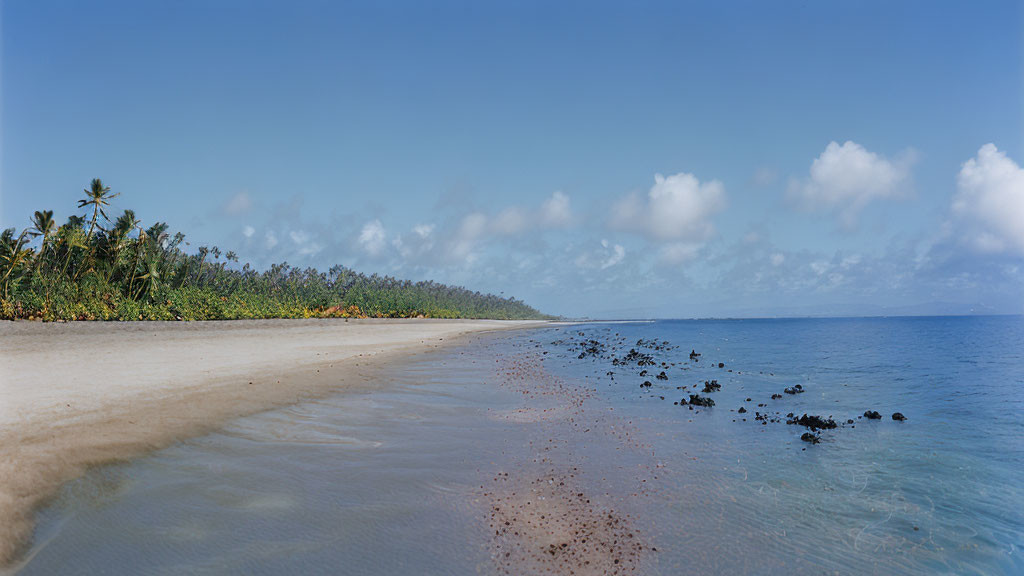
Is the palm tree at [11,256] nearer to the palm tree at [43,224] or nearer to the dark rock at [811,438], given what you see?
the palm tree at [43,224]

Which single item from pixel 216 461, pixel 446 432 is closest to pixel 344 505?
pixel 216 461

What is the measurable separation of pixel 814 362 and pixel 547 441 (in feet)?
110

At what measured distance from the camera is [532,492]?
8430mm

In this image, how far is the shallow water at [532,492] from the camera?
6.29 meters

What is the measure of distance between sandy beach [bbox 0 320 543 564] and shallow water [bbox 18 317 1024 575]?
2.40ft

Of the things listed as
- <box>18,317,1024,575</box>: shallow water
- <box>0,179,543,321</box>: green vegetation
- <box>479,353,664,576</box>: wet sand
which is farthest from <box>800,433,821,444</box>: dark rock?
<box>0,179,543,321</box>: green vegetation

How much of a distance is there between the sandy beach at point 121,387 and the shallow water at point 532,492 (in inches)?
28.8

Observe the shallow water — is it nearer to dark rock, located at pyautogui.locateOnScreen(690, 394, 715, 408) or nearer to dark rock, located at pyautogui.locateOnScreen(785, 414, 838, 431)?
dark rock, located at pyautogui.locateOnScreen(785, 414, 838, 431)

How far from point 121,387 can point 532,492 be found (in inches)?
582

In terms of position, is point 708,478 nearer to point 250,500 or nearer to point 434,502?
point 434,502

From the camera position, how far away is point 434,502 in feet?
25.9

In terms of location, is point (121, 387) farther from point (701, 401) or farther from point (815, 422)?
point (815, 422)

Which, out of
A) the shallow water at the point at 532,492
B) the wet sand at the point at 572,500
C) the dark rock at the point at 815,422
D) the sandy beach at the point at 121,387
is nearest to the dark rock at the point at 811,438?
the shallow water at the point at 532,492

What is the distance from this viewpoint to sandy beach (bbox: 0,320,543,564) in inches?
356
